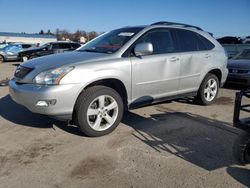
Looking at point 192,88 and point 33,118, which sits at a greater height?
point 192,88

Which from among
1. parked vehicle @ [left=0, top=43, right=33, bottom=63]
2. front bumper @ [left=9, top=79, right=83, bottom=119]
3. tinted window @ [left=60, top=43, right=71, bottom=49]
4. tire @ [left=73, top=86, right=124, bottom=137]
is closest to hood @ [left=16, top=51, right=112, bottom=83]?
front bumper @ [left=9, top=79, right=83, bottom=119]

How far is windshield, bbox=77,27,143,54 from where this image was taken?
4746 mm

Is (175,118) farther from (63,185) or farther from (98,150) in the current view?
(63,185)

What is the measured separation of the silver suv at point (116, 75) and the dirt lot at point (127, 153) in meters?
0.41

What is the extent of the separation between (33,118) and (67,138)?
1.26m

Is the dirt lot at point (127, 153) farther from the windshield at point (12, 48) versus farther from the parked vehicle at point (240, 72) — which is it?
the windshield at point (12, 48)

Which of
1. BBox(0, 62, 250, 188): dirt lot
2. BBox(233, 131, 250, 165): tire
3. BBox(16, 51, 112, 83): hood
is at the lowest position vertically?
BBox(0, 62, 250, 188): dirt lot

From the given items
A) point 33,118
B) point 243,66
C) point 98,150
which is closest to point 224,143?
point 98,150

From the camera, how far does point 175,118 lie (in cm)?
523

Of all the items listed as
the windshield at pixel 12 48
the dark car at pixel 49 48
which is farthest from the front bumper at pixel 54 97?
the windshield at pixel 12 48

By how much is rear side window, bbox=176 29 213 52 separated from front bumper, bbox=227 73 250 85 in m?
2.81

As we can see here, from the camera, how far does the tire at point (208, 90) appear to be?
5.97 m

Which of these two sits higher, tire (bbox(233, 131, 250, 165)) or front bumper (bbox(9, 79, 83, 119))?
front bumper (bbox(9, 79, 83, 119))

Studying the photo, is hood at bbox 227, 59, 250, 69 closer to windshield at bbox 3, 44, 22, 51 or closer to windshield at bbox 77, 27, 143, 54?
windshield at bbox 77, 27, 143, 54
